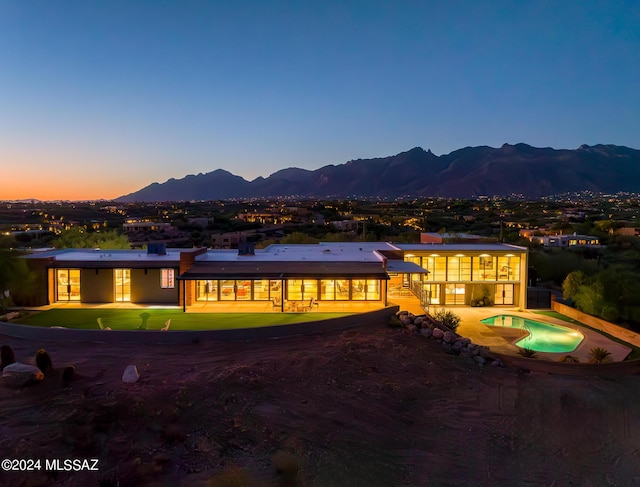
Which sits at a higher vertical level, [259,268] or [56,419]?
[259,268]

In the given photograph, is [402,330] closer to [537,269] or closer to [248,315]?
[248,315]

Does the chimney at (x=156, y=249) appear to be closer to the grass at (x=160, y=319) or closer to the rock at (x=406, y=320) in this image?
the grass at (x=160, y=319)

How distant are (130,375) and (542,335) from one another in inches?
666

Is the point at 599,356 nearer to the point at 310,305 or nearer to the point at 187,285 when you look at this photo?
the point at 310,305

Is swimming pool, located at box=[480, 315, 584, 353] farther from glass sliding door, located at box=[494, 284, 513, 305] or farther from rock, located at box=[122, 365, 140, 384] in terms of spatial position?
rock, located at box=[122, 365, 140, 384]

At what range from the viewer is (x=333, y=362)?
15617 mm

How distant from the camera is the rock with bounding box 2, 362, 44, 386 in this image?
43.7 ft

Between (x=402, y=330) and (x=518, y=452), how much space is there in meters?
8.01

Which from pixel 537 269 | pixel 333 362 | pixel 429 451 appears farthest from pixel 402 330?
pixel 537 269

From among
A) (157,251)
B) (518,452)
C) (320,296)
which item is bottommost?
(518,452)

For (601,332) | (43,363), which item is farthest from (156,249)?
(601,332)

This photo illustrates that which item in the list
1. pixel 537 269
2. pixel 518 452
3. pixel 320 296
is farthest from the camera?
pixel 537 269

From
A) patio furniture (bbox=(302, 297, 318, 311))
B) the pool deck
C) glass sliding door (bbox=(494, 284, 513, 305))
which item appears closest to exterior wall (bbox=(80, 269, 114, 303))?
patio furniture (bbox=(302, 297, 318, 311))

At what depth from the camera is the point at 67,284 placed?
22.8 metres
